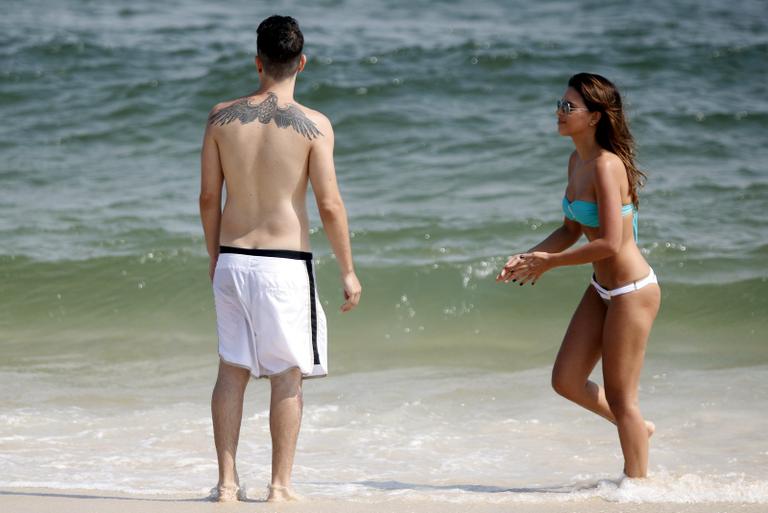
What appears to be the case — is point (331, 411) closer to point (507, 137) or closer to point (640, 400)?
point (640, 400)

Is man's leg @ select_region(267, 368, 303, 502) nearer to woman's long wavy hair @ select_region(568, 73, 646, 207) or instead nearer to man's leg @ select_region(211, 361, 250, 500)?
man's leg @ select_region(211, 361, 250, 500)

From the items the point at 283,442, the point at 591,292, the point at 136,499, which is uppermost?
the point at 591,292

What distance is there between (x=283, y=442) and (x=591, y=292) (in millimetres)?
1424

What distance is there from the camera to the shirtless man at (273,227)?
4.01 m

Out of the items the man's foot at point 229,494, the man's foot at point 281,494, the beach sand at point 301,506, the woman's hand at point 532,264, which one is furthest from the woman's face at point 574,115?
the man's foot at point 229,494

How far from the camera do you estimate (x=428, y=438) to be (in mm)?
5574

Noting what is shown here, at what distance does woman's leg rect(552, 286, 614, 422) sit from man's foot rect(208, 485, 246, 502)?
136 cm

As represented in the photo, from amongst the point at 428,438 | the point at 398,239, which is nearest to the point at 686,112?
the point at 398,239

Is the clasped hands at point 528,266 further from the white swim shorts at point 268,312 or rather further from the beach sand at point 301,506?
the beach sand at point 301,506

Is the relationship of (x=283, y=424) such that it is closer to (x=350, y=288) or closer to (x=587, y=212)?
(x=350, y=288)

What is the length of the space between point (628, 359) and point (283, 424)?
138 cm

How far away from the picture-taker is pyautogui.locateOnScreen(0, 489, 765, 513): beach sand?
13.3 feet

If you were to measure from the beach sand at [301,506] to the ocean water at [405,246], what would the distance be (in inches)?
5.8

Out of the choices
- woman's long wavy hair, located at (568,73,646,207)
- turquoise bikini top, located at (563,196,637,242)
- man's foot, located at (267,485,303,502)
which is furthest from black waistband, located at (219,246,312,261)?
woman's long wavy hair, located at (568,73,646,207)
